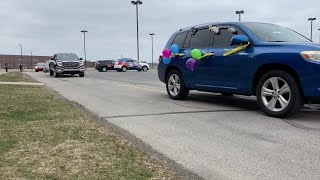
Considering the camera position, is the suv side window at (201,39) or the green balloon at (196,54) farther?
the suv side window at (201,39)

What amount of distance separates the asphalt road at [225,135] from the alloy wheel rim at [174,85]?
61cm

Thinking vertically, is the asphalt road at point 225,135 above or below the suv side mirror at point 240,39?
below

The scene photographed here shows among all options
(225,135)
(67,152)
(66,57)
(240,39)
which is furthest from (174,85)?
(66,57)

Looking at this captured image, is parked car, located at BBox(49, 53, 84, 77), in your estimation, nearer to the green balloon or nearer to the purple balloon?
the purple balloon

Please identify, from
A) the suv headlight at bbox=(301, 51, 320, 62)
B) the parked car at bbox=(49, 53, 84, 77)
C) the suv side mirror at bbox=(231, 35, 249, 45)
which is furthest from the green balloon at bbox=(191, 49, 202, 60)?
the parked car at bbox=(49, 53, 84, 77)

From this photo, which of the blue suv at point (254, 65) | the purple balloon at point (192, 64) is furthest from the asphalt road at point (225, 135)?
the purple balloon at point (192, 64)

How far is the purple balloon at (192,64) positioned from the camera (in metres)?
9.87

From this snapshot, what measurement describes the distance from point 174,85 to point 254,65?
3.20 meters

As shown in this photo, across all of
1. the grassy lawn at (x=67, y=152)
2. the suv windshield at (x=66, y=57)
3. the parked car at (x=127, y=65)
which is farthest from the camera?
the parked car at (x=127, y=65)

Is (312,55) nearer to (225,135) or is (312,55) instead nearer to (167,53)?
(225,135)

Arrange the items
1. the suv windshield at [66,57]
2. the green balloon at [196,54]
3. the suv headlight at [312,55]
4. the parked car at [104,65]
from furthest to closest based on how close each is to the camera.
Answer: the parked car at [104,65] → the suv windshield at [66,57] → the green balloon at [196,54] → the suv headlight at [312,55]

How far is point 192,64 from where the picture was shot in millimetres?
9930

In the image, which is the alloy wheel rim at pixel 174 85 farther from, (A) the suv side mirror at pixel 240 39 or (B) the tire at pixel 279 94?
(B) the tire at pixel 279 94

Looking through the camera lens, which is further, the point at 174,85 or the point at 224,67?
the point at 174,85
